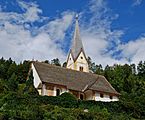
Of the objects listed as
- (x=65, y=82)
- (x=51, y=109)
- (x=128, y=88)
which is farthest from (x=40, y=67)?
(x=51, y=109)

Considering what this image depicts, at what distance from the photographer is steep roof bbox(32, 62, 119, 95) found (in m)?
46.8

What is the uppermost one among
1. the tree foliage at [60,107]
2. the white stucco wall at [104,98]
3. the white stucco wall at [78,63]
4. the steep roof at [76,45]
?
the steep roof at [76,45]

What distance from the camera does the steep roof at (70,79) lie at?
4681cm

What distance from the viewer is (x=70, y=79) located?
49.4m

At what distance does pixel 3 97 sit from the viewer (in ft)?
98.9

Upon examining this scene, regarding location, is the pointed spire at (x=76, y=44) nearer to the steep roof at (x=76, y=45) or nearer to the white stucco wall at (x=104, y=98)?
the steep roof at (x=76, y=45)

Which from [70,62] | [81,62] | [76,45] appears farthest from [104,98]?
[76,45]

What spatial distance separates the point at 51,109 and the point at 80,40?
3735cm

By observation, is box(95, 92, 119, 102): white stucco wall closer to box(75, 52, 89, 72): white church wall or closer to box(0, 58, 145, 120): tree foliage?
box(0, 58, 145, 120): tree foliage

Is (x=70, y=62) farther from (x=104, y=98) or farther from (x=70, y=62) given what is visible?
(x=104, y=98)

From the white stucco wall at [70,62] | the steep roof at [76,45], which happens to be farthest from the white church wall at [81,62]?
the white stucco wall at [70,62]

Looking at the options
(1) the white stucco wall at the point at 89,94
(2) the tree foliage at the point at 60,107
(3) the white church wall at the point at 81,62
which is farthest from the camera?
(3) the white church wall at the point at 81,62

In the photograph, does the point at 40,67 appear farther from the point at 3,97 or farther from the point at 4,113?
the point at 4,113

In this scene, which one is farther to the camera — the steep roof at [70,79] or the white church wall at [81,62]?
the white church wall at [81,62]
